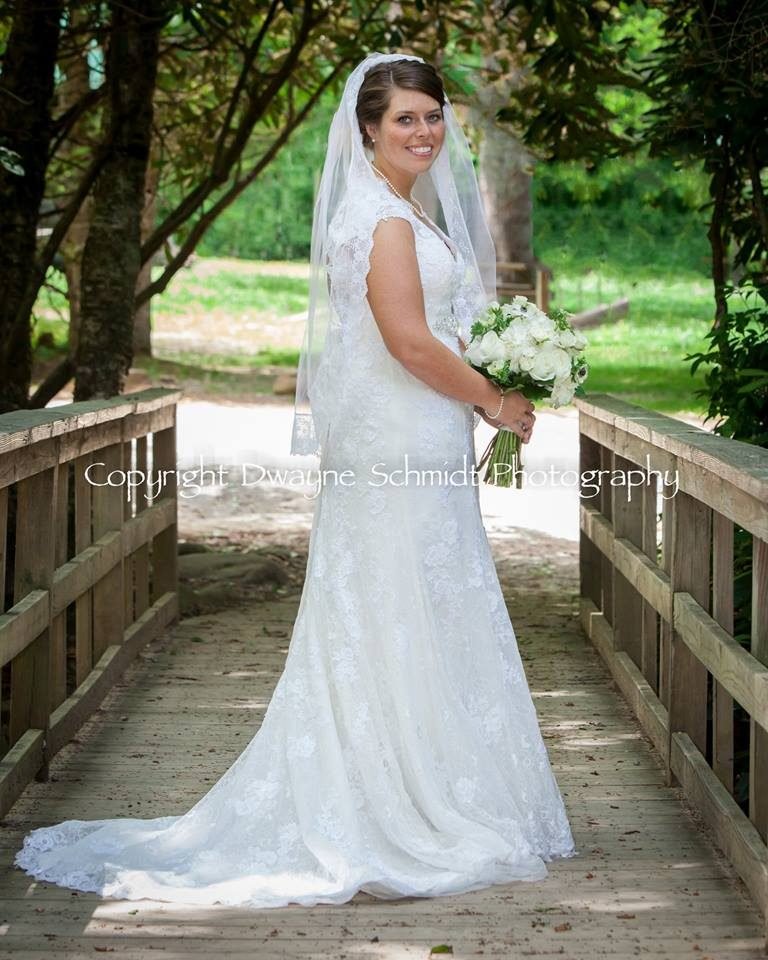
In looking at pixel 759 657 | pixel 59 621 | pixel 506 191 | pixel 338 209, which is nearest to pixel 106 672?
pixel 59 621

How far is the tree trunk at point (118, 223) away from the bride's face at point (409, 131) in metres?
4.16

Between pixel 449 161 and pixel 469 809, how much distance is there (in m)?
1.83

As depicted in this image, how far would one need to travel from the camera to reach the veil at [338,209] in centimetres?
400

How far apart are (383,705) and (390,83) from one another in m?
1.66

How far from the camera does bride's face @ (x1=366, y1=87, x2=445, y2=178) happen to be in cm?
391

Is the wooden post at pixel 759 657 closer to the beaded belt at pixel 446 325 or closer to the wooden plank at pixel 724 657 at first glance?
the wooden plank at pixel 724 657

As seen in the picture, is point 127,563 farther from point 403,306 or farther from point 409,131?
point 409,131

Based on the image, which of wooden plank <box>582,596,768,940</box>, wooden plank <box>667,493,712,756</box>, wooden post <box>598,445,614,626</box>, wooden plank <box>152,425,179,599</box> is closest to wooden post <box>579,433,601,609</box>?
wooden post <box>598,445,614,626</box>

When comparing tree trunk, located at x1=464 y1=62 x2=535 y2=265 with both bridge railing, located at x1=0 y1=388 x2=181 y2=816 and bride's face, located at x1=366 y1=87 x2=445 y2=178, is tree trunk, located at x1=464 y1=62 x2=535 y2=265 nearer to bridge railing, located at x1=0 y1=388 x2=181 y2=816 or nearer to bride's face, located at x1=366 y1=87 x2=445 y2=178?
bridge railing, located at x1=0 y1=388 x2=181 y2=816

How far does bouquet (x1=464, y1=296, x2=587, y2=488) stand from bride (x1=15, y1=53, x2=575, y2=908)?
0.06 m

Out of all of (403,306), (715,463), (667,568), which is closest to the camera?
(715,463)

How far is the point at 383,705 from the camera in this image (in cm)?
398

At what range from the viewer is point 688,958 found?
328cm

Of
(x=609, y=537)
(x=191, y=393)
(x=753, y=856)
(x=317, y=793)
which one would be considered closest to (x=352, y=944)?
(x=317, y=793)
